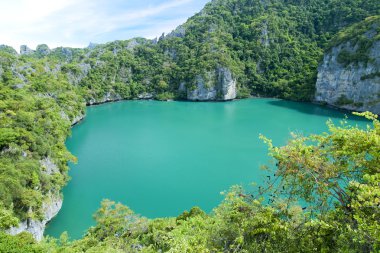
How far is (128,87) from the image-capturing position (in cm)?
7131

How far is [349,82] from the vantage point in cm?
5228

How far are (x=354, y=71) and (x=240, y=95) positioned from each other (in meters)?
24.3

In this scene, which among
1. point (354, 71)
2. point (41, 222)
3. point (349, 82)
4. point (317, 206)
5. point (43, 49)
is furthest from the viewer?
point (43, 49)

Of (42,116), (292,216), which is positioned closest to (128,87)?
(42,116)

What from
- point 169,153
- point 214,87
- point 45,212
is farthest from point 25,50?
point 45,212

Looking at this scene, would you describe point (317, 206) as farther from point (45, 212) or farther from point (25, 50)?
point (25, 50)

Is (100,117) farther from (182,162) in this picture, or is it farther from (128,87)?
(182,162)

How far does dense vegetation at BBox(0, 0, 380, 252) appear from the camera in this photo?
17.3 feet

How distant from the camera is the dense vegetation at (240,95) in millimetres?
5277

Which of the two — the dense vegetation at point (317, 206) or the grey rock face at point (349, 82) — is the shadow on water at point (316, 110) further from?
the dense vegetation at point (317, 206)

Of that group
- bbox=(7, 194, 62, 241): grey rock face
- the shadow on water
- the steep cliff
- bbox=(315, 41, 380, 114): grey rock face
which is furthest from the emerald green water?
the steep cliff

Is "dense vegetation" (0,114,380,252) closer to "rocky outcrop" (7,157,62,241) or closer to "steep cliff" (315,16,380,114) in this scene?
"rocky outcrop" (7,157,62,241)

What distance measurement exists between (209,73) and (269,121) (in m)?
27.6

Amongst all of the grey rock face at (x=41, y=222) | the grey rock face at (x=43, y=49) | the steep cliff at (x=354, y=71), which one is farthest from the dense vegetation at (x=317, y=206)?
the grey rock face at (x=43, y=49)
